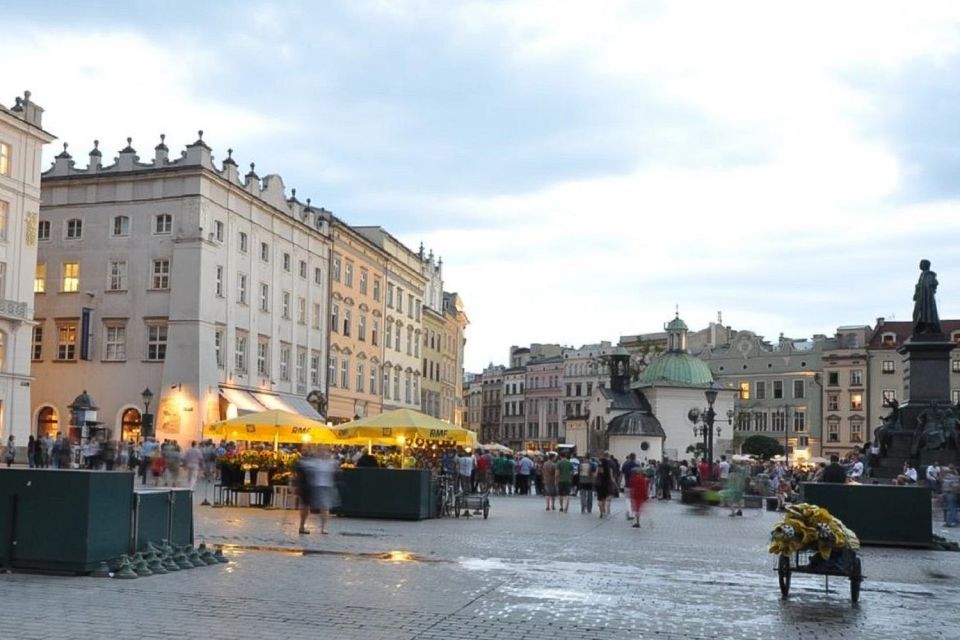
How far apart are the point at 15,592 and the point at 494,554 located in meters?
7.58

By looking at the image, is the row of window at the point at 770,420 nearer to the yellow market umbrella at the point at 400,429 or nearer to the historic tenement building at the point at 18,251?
the historic tenement building at the point at 18,251

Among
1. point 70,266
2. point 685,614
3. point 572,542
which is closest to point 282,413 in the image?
point 572,542

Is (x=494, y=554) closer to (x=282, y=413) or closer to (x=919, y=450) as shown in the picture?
(x=282, y=413)

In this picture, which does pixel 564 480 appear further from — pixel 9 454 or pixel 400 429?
pixel 9 454

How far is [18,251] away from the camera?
4684cm

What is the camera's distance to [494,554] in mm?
17406

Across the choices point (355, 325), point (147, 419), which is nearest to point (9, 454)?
point (147, 419)

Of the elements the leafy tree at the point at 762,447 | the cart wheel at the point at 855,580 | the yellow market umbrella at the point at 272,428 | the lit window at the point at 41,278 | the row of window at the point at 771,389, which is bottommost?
the cart wheel at the point at 855,580

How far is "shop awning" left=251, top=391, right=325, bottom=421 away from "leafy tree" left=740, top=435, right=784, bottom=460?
40159mm

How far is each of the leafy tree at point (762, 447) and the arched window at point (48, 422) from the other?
54914mm

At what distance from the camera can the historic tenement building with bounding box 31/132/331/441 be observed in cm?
5050

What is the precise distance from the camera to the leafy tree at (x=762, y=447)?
3516 inches

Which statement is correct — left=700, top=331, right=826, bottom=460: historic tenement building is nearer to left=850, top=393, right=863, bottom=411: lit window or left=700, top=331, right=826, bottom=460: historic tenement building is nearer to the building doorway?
left=850, top=393, right=863, bottom=411: lit window

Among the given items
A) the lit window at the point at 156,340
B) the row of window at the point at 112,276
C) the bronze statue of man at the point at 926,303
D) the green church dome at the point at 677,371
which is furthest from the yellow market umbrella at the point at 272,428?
the green church dome at the point at 677,371
